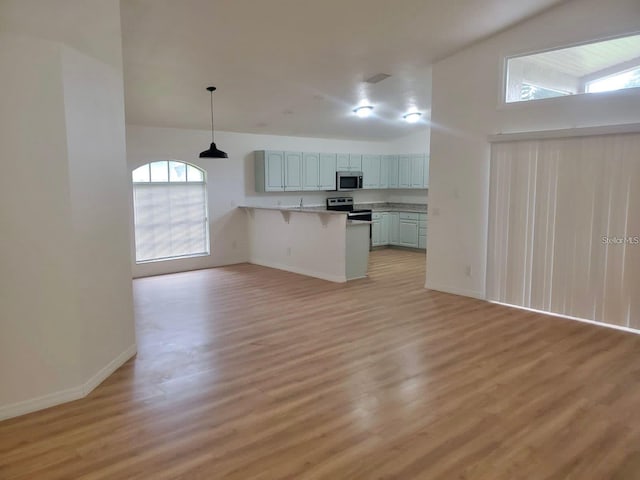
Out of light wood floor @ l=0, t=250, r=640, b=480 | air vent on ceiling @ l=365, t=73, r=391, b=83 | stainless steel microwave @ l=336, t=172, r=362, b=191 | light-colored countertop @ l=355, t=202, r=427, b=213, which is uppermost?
air vent on ceiling @ l=365, t=73, r=391, b=83

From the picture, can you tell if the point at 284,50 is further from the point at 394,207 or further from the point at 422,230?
the point at 394,207

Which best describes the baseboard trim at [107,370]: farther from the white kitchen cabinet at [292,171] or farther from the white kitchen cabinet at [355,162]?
the white kitchen cabinet at [355,162]

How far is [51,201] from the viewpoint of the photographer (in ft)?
9.71

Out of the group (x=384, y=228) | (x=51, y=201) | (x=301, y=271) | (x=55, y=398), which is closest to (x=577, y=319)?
(x=301, y=271)

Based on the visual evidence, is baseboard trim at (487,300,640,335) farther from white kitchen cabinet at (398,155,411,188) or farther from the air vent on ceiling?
white kitchen cabinet at (398,155,411,188)

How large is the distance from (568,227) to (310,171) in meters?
5.09

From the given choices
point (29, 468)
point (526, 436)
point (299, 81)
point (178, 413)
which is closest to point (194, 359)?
point (178, 413)

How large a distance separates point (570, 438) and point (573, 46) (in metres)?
4.03

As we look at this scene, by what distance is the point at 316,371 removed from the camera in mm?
3566

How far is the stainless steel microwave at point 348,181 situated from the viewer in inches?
366

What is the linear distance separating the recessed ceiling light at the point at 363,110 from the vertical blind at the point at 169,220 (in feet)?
9.94

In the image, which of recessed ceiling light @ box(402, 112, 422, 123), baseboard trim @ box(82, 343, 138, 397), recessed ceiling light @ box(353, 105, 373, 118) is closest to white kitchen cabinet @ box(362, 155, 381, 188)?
recessed ceiling light @ box(402, 112, 422, 123)

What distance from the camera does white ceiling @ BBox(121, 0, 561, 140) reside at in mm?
4133

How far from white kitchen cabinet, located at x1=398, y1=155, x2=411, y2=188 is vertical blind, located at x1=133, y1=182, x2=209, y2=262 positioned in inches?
175
